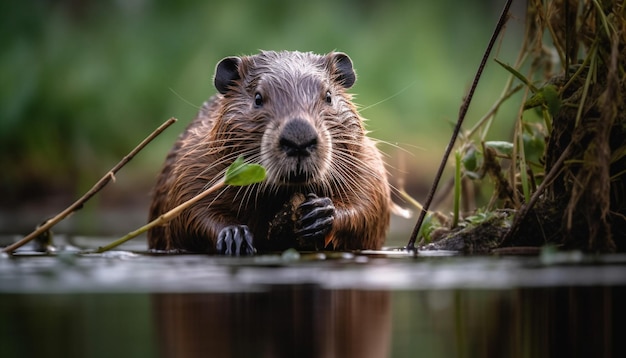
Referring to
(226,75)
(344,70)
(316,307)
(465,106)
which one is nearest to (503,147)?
(465,106)

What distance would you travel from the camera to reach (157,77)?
10250 millimetres

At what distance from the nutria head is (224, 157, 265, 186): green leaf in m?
0.31

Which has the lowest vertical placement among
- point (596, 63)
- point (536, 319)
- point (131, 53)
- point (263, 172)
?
point (536, 319)

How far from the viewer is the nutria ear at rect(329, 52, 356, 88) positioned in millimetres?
4938

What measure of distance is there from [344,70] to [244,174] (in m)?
1.28

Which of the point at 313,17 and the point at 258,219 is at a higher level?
the point at 313,17

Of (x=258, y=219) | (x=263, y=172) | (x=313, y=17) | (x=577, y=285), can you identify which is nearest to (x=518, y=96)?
(x=313, y=17)

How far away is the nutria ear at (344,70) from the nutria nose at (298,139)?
83cm

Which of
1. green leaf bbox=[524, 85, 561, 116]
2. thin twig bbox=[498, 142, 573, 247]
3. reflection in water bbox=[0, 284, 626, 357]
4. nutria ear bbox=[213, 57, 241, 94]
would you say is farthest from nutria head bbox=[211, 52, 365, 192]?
reflection in water bbox=[0, 284, 626, 357]

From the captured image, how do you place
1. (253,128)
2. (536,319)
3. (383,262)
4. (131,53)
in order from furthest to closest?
1. (131,53)
2. (253,128)
3. (383,262)
4. (536,319)

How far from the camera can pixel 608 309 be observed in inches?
100.0

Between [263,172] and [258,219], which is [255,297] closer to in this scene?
[263,172]

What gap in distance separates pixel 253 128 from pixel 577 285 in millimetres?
1965

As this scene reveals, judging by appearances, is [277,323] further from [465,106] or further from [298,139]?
[465,106]
